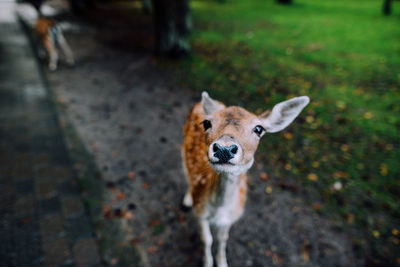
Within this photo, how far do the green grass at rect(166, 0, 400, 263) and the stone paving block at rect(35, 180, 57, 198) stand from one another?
3.93m

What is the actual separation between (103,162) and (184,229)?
7.31 ft

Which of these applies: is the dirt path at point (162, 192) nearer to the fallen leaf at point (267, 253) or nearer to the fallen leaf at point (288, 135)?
the fallen leaf at point (267, 253)

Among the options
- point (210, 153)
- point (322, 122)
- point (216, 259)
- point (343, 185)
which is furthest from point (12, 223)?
point (322, 122)

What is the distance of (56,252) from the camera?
3016 millimetres

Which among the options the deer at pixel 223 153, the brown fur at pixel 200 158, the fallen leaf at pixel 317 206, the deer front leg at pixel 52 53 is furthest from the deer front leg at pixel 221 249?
the deer front leg at pixel 52 53

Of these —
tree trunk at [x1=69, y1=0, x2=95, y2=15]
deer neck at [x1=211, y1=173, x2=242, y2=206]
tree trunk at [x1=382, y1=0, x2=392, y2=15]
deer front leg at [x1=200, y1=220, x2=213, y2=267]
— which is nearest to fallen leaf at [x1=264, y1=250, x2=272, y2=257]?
deer front leg at [x1=200, y1=220, x2=213, y2=267]

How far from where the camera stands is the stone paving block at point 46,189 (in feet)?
12.3

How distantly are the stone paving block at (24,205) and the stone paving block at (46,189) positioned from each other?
13 cm

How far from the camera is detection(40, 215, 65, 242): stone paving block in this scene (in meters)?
3.18

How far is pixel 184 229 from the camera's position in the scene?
3.48 meters

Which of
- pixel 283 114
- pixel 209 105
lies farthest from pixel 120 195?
pixel 283 114

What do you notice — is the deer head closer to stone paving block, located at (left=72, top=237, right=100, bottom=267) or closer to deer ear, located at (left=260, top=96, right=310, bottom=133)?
deer ear, located at (left=260, top=96, right=310, bottom=133)

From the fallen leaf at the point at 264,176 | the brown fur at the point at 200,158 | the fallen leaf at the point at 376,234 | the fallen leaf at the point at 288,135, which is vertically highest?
the brown fur at the point at 200,158

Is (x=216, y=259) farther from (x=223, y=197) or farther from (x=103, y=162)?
(x=103, y=162)
